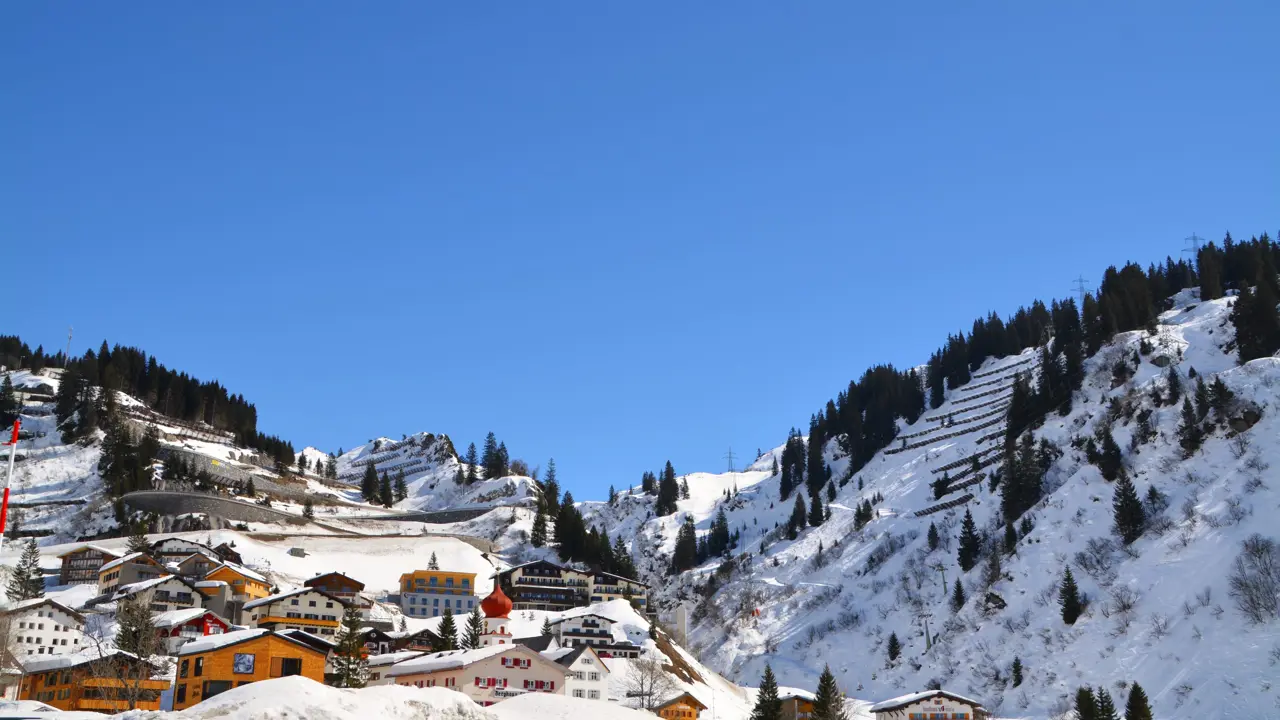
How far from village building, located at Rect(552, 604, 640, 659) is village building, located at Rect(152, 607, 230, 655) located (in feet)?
90.8

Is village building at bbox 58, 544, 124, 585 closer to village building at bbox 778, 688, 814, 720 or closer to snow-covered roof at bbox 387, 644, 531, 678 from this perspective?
snow-covered roof at bbox 387, 644, 531, 678

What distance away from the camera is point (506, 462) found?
188250mm

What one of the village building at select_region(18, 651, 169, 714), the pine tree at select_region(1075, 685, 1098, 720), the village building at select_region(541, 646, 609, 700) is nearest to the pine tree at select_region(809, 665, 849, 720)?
the pine tree at select_region(1075, 685, 1098, 720)

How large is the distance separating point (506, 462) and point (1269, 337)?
118457 mm

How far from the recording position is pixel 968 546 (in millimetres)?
103188

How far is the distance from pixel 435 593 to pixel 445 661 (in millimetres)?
38911

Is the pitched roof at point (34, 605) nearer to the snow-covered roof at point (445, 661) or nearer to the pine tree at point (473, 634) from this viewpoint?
the snow-covered roof at point (445, 661)

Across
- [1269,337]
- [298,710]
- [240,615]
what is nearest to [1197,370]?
[1269,337]

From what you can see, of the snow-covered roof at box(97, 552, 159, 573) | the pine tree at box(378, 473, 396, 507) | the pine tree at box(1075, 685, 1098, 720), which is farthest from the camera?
the pine tree at box(378, 473, 396, 507)

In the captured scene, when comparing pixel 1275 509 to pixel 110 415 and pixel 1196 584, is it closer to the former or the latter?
pixel 1196 584

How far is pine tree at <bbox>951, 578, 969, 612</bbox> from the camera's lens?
95.8 meters

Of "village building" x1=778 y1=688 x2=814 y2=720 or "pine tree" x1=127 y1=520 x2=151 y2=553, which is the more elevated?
"pine tree" x1=127 y1=520 x2=151 y2=553

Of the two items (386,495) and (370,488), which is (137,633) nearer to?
(386,495)

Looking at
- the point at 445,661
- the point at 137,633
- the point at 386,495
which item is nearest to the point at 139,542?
the point at 137,633
